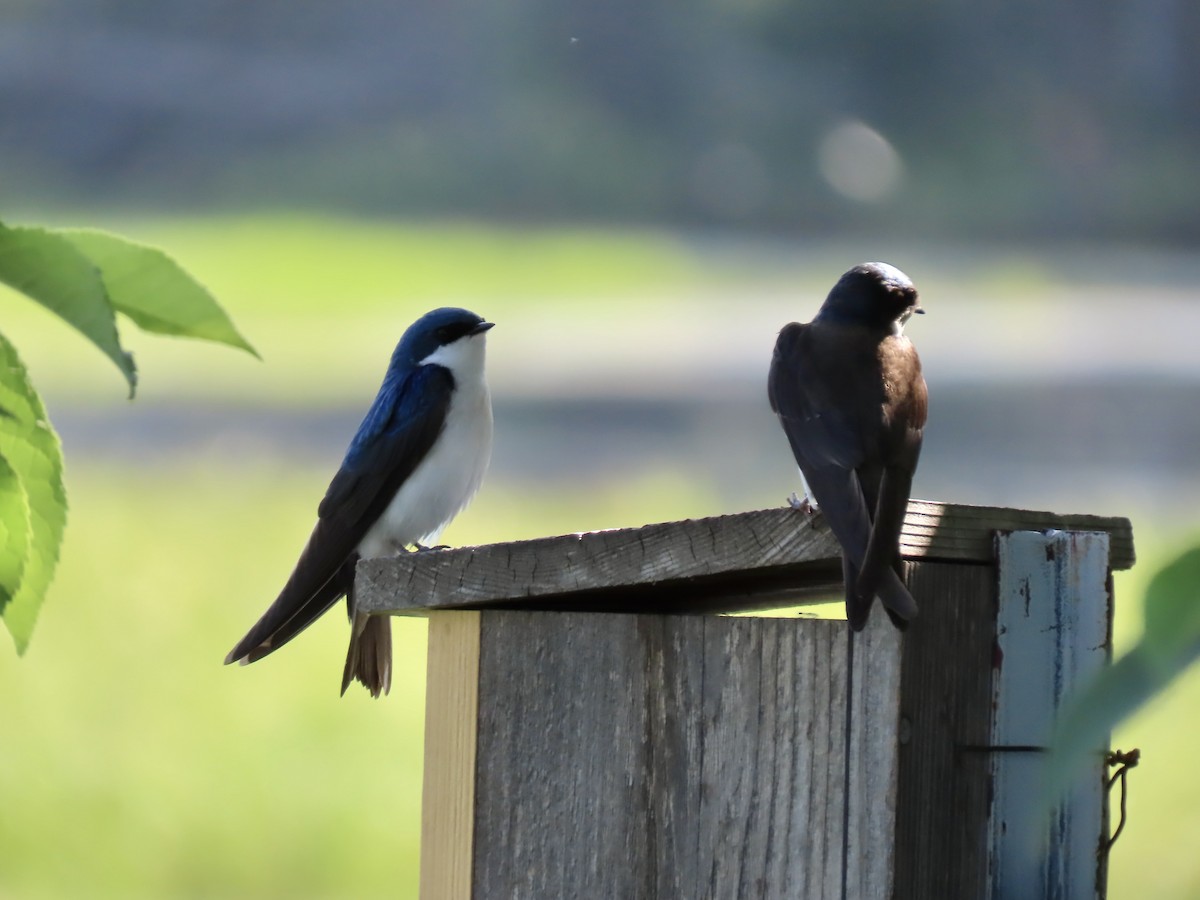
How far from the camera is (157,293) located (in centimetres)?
86

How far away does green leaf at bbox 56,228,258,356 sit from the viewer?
0.85m

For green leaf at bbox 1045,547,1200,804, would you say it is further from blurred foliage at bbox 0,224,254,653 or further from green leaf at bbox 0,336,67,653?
green leaf at bbox 0,336,67,653

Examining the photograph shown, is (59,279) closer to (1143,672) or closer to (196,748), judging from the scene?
(1143,672)

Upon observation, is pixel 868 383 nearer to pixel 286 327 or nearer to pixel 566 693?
pixel 566 693

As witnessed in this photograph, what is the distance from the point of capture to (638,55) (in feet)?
40.6

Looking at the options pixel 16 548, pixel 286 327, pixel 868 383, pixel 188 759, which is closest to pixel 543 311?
pixel 286 327

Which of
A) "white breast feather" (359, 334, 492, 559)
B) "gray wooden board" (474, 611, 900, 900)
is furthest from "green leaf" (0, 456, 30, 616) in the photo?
"white breast feather" (359, 334, 492, 559)

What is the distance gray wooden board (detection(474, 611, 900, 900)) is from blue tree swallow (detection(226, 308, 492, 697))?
728 mm

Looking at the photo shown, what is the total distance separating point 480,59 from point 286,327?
2.90 meters

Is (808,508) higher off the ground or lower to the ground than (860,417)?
lower

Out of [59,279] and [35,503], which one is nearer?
[59,279]

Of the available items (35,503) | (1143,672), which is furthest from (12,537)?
(1143,672)

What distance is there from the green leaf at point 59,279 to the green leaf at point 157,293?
0.05 meters

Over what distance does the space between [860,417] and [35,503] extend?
3.96 feet
